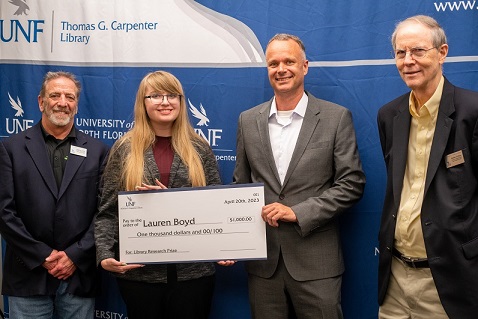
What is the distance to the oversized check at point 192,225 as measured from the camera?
105 inches

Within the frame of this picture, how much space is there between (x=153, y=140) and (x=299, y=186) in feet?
2.58

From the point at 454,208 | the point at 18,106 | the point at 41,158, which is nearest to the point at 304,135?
the point at 454,208

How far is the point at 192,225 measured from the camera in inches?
107

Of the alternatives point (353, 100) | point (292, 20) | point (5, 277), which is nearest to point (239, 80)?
point (292, 20)

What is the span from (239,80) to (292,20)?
17.7 inches

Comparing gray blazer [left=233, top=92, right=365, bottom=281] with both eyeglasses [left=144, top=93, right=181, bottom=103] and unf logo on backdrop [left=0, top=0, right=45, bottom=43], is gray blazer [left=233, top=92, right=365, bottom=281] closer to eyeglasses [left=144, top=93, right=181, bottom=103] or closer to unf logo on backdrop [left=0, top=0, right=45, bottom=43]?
eyeglasses [left=144, top=93, right=181, bottom=103]

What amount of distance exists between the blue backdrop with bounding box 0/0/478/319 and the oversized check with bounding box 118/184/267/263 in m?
0.56

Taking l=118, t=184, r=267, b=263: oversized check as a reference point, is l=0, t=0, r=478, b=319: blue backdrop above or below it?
above

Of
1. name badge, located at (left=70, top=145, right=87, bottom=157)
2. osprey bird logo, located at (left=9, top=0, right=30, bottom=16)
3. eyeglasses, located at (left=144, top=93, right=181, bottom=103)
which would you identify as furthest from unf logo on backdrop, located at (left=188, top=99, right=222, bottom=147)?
osprey bird logo, located at (left=9, top=0, right=30, bottom=16)

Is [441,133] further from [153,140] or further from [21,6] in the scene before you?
[21,6]

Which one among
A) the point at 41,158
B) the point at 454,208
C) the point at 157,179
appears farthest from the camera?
the point at 41,158

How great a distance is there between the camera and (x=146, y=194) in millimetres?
2727

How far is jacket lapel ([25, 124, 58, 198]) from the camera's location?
287 centimetres

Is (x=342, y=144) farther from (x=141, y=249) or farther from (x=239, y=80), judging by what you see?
(x=141, y=249)
